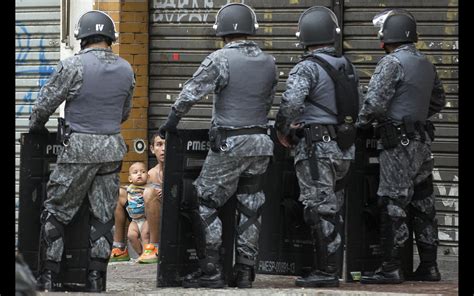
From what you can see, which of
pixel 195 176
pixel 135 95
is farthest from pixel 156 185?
pixel 195 176

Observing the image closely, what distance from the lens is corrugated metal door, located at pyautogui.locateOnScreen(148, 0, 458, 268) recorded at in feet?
42.1

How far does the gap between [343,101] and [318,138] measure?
352 millimetres

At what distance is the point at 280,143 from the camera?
1097cm

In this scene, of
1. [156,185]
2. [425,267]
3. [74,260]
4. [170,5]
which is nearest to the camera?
[74,260]

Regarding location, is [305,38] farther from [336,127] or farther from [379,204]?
[379,204]

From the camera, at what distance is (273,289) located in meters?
10.4

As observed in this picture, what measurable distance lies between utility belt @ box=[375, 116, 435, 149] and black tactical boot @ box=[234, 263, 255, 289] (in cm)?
145

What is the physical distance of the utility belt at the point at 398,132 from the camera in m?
10.8

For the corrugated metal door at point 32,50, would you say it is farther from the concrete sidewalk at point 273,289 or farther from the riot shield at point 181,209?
the riot shield at point 181,209

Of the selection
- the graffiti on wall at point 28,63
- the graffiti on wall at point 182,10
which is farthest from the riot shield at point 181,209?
the graffiti on wall at point 28,63

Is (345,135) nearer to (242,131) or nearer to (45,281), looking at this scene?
(242,131)

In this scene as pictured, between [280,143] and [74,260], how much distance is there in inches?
73.6

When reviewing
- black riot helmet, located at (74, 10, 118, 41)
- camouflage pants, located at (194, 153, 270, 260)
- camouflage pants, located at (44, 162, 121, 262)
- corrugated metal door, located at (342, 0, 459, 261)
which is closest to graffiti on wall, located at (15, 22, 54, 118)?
corrugated metal door, located at (342, 0, 459, 261)

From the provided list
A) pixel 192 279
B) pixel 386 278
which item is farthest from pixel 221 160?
pixel 386 278
